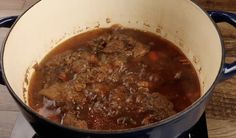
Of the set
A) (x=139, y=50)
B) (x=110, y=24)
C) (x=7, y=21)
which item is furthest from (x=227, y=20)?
(x=7, y=21)

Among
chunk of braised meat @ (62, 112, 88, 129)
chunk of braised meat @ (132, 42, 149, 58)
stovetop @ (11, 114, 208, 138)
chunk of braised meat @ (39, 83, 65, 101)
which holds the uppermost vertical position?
chunk of braised meat @ (132, 42, 149, 58)

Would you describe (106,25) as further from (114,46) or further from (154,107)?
(154,107)

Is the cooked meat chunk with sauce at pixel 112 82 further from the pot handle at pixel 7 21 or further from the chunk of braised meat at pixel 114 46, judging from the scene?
the pot handle at pixel 7 21

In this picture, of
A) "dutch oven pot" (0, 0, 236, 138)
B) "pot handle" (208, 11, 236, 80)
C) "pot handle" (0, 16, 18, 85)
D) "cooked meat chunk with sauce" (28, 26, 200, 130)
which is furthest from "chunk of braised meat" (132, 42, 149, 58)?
"pot handle" (0, 16, 18, 85)

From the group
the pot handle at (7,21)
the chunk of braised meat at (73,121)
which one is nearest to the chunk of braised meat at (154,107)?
the chunk of braised meat at (73,121)

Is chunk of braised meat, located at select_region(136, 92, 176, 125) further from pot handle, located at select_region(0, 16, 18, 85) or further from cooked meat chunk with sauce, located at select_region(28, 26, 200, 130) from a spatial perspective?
pot handle, located at select_region(0, 16, 18, 85)

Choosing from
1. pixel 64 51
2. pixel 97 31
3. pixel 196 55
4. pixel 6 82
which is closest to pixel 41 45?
pixel 64 51
